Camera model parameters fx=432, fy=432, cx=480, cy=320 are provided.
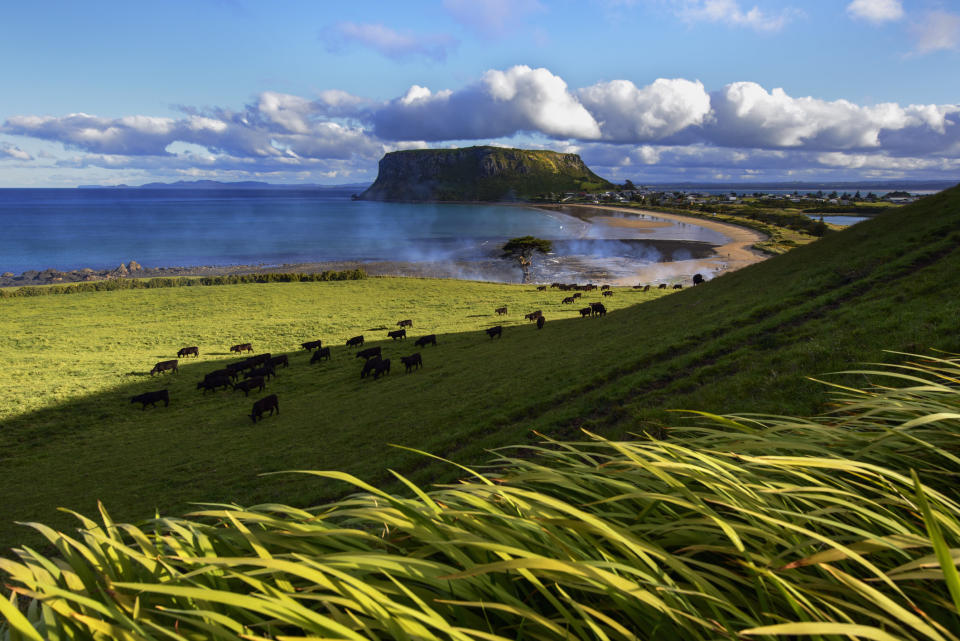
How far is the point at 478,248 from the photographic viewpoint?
112 m

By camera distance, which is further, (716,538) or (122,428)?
(122,428)

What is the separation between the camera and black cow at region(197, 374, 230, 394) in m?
23.0

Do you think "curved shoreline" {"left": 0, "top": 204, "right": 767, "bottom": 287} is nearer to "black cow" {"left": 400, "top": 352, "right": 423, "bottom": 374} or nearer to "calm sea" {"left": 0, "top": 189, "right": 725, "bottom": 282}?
"calm sea" {"left": 0, "top": 189, "right": 725, "bottom": 282}

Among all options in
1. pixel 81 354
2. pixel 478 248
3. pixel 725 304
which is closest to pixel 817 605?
pixel 725 304

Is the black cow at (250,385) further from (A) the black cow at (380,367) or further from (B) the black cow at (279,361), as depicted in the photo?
(A) the black cow at (380,367)

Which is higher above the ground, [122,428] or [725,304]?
[725,304]

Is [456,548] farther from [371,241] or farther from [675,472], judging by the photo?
[371,241]

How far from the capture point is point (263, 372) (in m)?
23.4

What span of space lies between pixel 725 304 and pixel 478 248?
96.3 m

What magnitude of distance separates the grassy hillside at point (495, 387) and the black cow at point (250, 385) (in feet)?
1.54

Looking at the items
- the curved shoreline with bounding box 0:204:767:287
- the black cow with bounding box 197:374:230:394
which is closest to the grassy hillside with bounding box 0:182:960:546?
the black cow with bounding box 197:374:230:394

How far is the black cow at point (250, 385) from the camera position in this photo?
71.7 ft

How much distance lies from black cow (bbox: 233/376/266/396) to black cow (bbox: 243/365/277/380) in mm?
553

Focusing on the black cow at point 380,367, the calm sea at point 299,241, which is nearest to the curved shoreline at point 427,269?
the calm sea at point 299,241
